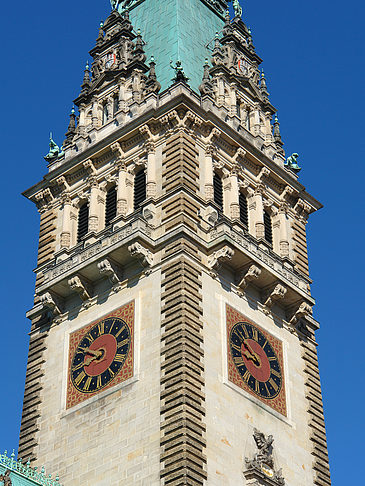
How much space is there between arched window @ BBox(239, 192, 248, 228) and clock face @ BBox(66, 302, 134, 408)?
25.1 feet

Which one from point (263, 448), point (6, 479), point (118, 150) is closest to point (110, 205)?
point (118, 150)

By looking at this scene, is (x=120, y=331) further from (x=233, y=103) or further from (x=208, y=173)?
(x=233, y=103)

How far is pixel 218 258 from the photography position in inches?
1852

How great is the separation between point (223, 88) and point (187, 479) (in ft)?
71.4

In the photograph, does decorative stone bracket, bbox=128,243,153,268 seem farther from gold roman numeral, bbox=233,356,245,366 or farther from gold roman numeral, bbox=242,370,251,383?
gold roman numeral, bbox=242,370,251,383

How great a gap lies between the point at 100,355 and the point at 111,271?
3.46 meters

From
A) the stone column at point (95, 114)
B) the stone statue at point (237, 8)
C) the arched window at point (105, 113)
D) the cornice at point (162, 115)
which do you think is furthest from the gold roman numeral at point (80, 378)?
the stone statue at point (237, 8)

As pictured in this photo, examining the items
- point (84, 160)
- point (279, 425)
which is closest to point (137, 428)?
point (279, 425)

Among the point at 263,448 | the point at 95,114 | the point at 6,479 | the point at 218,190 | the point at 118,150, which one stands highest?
the point at 95,114

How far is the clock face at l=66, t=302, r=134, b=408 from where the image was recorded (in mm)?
45344

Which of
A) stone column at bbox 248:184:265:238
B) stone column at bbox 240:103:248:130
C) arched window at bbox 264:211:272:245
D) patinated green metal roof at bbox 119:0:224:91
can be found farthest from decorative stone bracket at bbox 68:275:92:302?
stone column at bbox 240:103:248:130

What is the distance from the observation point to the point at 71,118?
56.8 metres

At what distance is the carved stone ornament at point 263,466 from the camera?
42.8 meters

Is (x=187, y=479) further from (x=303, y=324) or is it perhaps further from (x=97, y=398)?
(x=303, y=324)
